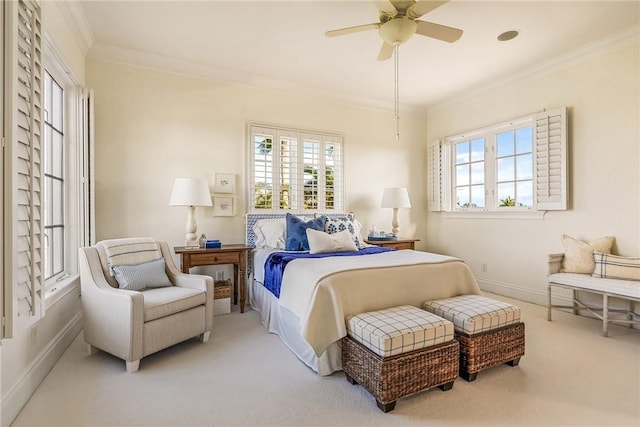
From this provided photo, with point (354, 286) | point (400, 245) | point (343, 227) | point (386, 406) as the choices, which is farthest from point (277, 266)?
point (400, 245)

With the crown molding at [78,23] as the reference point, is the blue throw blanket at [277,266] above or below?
below

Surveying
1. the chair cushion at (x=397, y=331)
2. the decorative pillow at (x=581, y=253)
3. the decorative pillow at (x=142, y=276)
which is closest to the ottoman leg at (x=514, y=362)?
the chair cushion at (x=397, y=331)

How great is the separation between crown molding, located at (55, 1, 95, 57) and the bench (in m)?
5.02

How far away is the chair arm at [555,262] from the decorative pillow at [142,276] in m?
3.81

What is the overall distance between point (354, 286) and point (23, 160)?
200 cm

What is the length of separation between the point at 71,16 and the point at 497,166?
4974 mm

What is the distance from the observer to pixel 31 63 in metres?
1.61

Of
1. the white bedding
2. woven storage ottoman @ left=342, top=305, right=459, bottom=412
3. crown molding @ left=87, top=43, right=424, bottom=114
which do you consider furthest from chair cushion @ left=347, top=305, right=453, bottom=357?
crown molding @ left=87, top=43, right=424, bottom=114

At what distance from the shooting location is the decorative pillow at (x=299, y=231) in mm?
3508

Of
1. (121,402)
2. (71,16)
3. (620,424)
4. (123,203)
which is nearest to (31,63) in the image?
(71,16)

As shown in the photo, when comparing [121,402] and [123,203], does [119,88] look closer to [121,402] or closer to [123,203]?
[123,203]

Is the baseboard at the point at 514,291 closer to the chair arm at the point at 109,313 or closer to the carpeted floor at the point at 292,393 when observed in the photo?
the carpeted floor at the point at 292,393

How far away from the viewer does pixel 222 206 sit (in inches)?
157

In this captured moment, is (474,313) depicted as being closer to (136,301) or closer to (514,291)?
(136,301)
